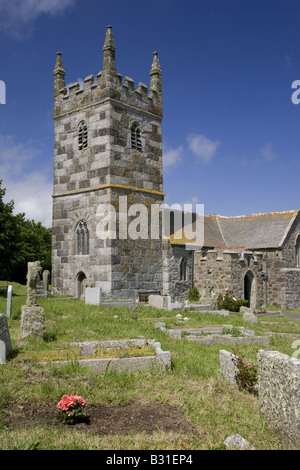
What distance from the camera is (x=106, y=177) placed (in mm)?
21922

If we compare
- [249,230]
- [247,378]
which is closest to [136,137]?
[249,230]

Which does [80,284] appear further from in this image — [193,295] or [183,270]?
[193,295]

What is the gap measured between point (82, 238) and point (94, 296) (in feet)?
16.3

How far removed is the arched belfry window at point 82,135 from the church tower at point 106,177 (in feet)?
0.19

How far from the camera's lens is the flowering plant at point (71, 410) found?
576cm

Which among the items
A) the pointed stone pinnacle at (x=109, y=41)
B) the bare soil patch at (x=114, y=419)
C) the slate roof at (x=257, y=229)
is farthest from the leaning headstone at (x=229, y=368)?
the slate roof at (x=257, y=229)

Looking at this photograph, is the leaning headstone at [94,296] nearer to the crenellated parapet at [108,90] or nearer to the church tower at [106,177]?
the church tower at [106,177]

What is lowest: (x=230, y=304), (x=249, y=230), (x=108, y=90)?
(x=230, y=304)

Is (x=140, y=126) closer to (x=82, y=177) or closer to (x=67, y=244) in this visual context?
(x=82, y=177)

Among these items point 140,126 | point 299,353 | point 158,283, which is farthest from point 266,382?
point 140,126

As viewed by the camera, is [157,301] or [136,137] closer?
[157,301]

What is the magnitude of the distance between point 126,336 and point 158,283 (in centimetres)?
1295

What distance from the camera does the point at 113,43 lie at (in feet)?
73.3

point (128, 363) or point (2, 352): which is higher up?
point (2, 352)
